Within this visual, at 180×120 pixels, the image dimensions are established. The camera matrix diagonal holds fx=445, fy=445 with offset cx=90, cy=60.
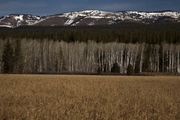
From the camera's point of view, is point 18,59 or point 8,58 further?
point 18,59

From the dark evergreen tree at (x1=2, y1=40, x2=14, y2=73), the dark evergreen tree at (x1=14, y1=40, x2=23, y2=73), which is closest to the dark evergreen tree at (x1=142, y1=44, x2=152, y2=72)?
the dark evergreen tree at (x1=14, y1=40, x2=23, y2=73)

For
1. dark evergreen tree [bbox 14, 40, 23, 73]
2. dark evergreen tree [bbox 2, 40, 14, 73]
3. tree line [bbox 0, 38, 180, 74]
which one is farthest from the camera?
tree line [bbox 0, 38, 180, 74]

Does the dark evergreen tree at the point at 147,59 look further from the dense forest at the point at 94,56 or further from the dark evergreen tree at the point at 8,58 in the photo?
the dark evergreen tree at the point at 8,58

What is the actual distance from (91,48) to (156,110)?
115459mm

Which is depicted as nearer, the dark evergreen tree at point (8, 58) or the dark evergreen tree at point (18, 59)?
the dark evergreen tree at point (8, 58)

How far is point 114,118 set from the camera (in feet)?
56.6

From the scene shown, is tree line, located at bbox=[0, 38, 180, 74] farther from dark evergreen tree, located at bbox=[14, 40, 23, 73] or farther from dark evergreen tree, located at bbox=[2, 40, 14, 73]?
dark evergreen tree, located at bbox=[2, 40, 14, 73]

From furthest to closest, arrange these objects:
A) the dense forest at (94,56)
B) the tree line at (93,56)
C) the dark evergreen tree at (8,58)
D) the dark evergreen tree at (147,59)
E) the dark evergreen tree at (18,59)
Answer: the dark evergreen tree at (147,59), the dense forest at (94,56), the tree line at (93,56), the dark evergreen tree at (18,59), the dark evergreen tree at (8,58)

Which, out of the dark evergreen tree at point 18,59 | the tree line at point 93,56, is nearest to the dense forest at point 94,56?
the tree line at point 93,56

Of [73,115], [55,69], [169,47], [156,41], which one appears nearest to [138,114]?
[73,115]

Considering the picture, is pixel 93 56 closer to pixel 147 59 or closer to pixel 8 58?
pixel 147 59

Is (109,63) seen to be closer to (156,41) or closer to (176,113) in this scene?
(156,41)

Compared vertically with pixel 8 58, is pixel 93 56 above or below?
below

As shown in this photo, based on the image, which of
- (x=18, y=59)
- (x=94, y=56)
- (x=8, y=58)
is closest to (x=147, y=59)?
(x=94, y=56)
